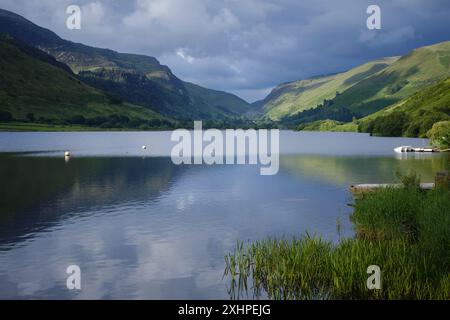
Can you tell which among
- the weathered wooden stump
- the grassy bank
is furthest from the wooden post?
the grassy bank

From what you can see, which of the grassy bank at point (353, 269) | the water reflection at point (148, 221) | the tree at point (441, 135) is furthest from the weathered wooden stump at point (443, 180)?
the tree at point (441, 135)

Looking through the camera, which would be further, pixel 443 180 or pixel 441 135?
pixel 441 135

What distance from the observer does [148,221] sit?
43.2 metres

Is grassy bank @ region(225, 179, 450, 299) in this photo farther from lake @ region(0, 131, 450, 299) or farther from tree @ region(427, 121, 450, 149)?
tree @ region(427, 121, 450, 149)

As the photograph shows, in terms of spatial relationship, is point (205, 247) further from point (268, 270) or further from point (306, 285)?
point (306, 285)

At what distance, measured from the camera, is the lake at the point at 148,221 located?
26688 millimetres

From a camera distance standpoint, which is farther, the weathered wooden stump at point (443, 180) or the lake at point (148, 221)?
the weathered wooden stump at point (443, 180)

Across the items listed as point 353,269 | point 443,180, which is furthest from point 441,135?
point 353,269

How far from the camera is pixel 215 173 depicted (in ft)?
274

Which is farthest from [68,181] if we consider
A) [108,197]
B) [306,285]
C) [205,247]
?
[306,285]

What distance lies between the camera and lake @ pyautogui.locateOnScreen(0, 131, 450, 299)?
2669cm

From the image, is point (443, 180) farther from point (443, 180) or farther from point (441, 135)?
point (441, 135)

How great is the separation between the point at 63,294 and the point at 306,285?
1217cm

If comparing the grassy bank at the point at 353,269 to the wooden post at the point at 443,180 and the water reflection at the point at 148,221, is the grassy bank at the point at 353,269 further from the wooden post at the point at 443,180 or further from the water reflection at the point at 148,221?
the wooden post at the point at 443,180
